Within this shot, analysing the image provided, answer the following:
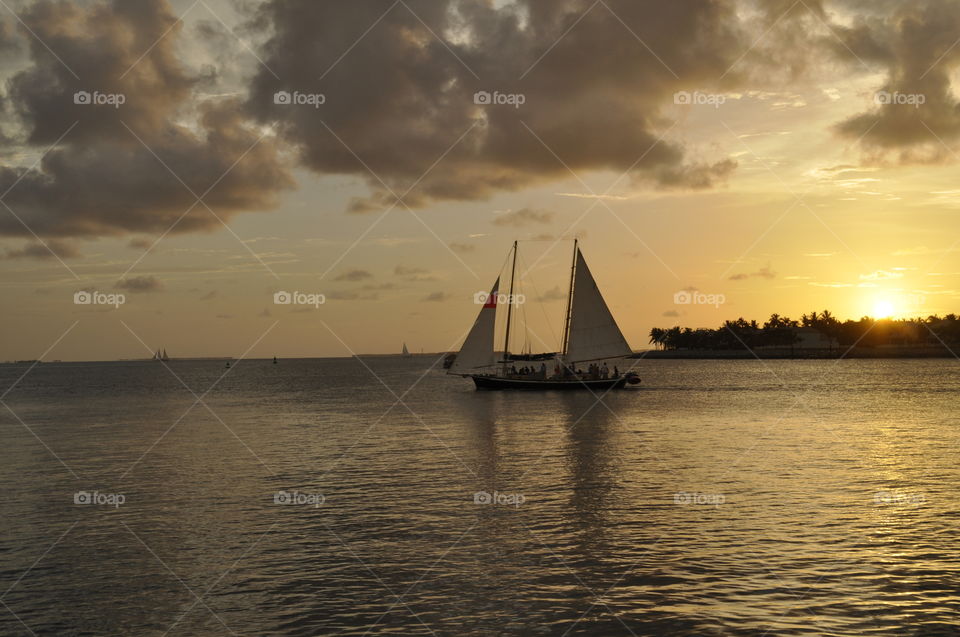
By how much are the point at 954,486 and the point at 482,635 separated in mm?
26964

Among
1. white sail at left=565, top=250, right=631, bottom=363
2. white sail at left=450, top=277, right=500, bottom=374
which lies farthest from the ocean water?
white sail at left=450, top=277, right=500, bottom=374

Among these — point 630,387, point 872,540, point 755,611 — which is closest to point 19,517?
point 755,611

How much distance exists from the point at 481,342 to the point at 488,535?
8101 centimetres

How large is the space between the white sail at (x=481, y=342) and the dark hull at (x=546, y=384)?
182 inches

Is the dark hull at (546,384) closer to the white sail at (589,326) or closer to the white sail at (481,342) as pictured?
the white sail at (481,342)

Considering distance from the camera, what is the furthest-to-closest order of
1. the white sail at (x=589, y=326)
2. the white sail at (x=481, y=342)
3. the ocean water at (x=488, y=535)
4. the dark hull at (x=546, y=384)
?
the dark hull at (x=546, y=384) → the white sail at (x=481, y=342) → the white sail at (x=589, y=326) → the ocean water at (x=488, y=535)

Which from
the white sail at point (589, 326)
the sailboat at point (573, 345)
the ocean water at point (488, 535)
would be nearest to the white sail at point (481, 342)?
the sailboat at point (573, 345)

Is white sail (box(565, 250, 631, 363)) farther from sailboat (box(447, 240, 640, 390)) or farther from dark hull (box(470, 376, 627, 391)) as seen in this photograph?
dark hull (box(470, 376, 627, 391))

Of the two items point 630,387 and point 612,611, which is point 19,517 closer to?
point 612,611

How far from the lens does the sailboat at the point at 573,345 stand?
96688mm

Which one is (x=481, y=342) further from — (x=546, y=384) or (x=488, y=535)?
(x=488, y=535)

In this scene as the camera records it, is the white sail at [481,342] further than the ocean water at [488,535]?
Yes

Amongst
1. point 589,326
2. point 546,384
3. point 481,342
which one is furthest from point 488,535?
point 546,384

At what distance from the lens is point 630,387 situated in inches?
4919
